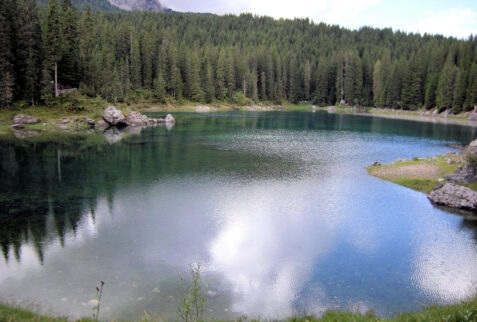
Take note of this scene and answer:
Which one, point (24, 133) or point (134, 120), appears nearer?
point (24, 133)

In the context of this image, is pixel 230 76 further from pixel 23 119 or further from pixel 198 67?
pixel 23 119

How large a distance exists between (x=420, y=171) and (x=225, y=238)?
24.0 metres

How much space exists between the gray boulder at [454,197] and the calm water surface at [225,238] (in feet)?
4.46

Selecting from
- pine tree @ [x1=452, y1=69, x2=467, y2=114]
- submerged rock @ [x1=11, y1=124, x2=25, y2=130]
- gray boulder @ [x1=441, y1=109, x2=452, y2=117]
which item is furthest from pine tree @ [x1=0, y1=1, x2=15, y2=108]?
gray boulder @ [x1=441, y1=109, x2=452, y2=117]

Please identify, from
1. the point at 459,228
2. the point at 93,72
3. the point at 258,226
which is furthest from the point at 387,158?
the point at 93,72

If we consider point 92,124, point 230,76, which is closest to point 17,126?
point 92,124

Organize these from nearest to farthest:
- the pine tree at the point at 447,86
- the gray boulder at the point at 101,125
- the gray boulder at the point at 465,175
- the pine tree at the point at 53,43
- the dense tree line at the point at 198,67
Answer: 1. the gray boulder at the point at 465,175
2. the dense tree line at the point at 198,67
3. the pine tree at the point at 53,43
4. the gray boulder at the point at 101,125
5. the pine tree at the point at 447,86

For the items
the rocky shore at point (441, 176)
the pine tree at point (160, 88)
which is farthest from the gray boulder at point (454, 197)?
the pine tree at point (160, 88)

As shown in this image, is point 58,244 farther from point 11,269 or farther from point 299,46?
point 299,46

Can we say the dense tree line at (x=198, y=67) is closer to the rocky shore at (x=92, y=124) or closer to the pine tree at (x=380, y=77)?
the pine tree at (x=380, y=77)

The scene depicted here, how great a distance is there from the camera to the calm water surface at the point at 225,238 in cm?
1372

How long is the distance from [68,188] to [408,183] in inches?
1128

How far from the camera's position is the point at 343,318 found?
10383 millimetres

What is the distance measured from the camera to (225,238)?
63.1 ft
